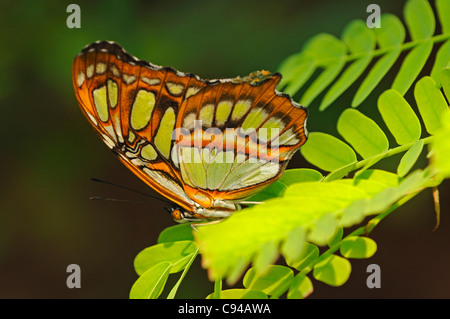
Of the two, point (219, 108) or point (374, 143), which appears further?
point (219, 108)

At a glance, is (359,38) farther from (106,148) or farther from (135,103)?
(106,148)

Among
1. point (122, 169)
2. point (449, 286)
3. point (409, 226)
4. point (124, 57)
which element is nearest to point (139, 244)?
point (122, 169)

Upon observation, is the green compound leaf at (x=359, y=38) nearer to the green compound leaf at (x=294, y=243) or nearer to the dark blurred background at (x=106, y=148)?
the green compound leaf at (x=294, y=243)

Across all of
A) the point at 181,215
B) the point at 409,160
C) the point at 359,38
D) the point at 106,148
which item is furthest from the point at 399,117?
the point at 106,148

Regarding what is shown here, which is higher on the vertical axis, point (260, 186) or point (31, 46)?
point (31, 46)

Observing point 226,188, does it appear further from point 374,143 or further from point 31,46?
point 31,46
